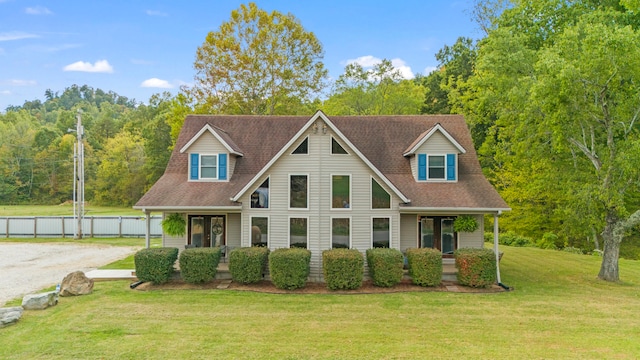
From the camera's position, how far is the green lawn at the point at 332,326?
25.5ft

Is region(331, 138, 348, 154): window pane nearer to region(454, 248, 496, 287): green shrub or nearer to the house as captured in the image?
the house

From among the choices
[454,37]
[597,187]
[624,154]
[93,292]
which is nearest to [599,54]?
[624,154]

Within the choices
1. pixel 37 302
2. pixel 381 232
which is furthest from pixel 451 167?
pixel 37 302

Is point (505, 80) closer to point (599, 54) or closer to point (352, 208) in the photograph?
point (599, 54)

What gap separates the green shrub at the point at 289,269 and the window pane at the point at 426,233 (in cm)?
518

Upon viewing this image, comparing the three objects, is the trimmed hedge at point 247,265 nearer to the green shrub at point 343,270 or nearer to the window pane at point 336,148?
the green shrub at point 343,270

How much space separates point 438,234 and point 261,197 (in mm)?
7129

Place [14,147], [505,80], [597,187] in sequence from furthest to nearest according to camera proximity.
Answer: [14,147], [505,80], [597,187]

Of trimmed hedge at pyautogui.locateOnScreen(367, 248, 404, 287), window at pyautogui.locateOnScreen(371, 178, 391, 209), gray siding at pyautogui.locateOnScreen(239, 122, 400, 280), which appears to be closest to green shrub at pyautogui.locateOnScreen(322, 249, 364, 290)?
trimmed hedge at pyautogui.locateOnScreen(367, 248, 404, 287)

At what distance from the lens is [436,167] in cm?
1558

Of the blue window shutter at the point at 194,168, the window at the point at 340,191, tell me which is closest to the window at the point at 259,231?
the window at the point at 340,191

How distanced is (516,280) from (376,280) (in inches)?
222

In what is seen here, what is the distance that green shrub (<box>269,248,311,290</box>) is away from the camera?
500 inches

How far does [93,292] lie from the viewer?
12.4 metres
